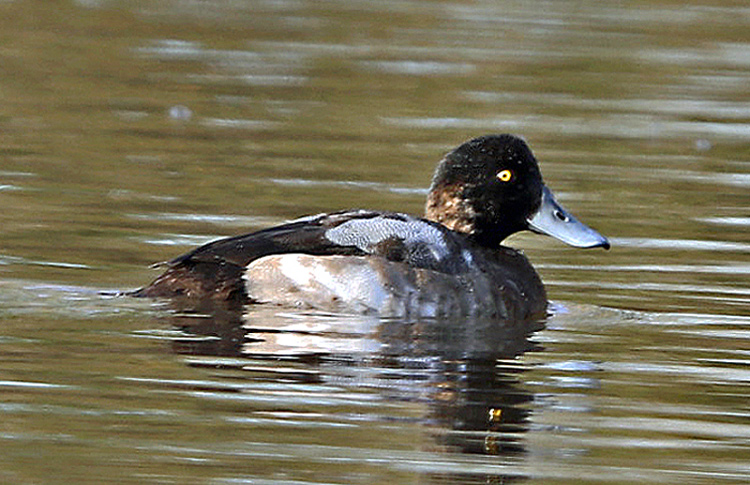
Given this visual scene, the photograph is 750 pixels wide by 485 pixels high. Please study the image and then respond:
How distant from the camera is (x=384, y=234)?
8906 mm

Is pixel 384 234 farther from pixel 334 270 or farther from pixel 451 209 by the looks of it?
pixel 451 209

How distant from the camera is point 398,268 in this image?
8867 millimetres

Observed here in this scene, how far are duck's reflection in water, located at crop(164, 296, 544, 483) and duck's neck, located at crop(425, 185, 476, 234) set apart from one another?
0.70 metres

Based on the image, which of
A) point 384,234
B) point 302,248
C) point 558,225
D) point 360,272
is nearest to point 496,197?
point 558,225

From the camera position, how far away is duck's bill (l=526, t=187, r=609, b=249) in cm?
955

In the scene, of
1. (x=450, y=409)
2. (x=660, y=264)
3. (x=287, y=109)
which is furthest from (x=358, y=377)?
(x=287, y=109)

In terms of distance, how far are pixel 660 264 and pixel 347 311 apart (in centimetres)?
201

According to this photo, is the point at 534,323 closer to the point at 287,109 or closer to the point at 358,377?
the point at 358,377

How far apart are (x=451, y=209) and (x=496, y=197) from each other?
0.70 feet

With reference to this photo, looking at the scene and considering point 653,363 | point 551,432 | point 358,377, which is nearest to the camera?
point 551,432

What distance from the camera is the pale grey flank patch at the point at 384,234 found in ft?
29.1

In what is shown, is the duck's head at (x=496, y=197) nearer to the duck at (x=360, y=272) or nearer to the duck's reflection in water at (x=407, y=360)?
the duck at (x=360, y=272)

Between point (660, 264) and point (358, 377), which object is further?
point (660, 264)

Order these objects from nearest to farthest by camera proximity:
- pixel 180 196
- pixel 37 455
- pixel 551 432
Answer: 1. pixel 37 455
2. pixel 551 432
3. pixel 180 196
